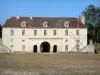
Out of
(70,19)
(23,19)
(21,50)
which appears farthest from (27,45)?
(70,19)

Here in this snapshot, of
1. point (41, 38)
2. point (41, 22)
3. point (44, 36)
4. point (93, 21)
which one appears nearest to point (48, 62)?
point (44, 36)

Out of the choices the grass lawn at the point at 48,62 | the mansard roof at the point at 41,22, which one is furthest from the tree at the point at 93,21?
the grass lawn at the point at 48,62

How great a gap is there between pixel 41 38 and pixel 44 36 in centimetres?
82

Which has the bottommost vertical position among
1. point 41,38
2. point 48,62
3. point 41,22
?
point 48,62

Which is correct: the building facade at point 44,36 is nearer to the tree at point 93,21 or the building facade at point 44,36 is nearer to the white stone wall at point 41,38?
the white stone wall at point 41,38

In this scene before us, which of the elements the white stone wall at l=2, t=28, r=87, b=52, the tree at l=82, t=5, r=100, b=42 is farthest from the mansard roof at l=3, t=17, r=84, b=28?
the tree at l=82, t=5, r=100, b=42

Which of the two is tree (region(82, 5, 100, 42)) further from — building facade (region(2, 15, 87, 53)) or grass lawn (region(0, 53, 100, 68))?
grass lawn (region(0, 53, 100, 68))

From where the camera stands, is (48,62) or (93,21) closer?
(48,62)

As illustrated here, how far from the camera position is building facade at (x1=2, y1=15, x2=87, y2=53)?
6719 cm

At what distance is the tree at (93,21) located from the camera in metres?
86.5

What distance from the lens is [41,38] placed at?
222 ft

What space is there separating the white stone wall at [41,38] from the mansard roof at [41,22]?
0.84 meters

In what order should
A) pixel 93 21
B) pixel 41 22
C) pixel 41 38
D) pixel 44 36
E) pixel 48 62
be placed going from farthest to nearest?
1. pixel 93 21
2. pixel 41 22
3. pixel 41 38
4. pixel 44 36
5. pixel 48 62

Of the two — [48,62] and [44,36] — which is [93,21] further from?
[48,62]
